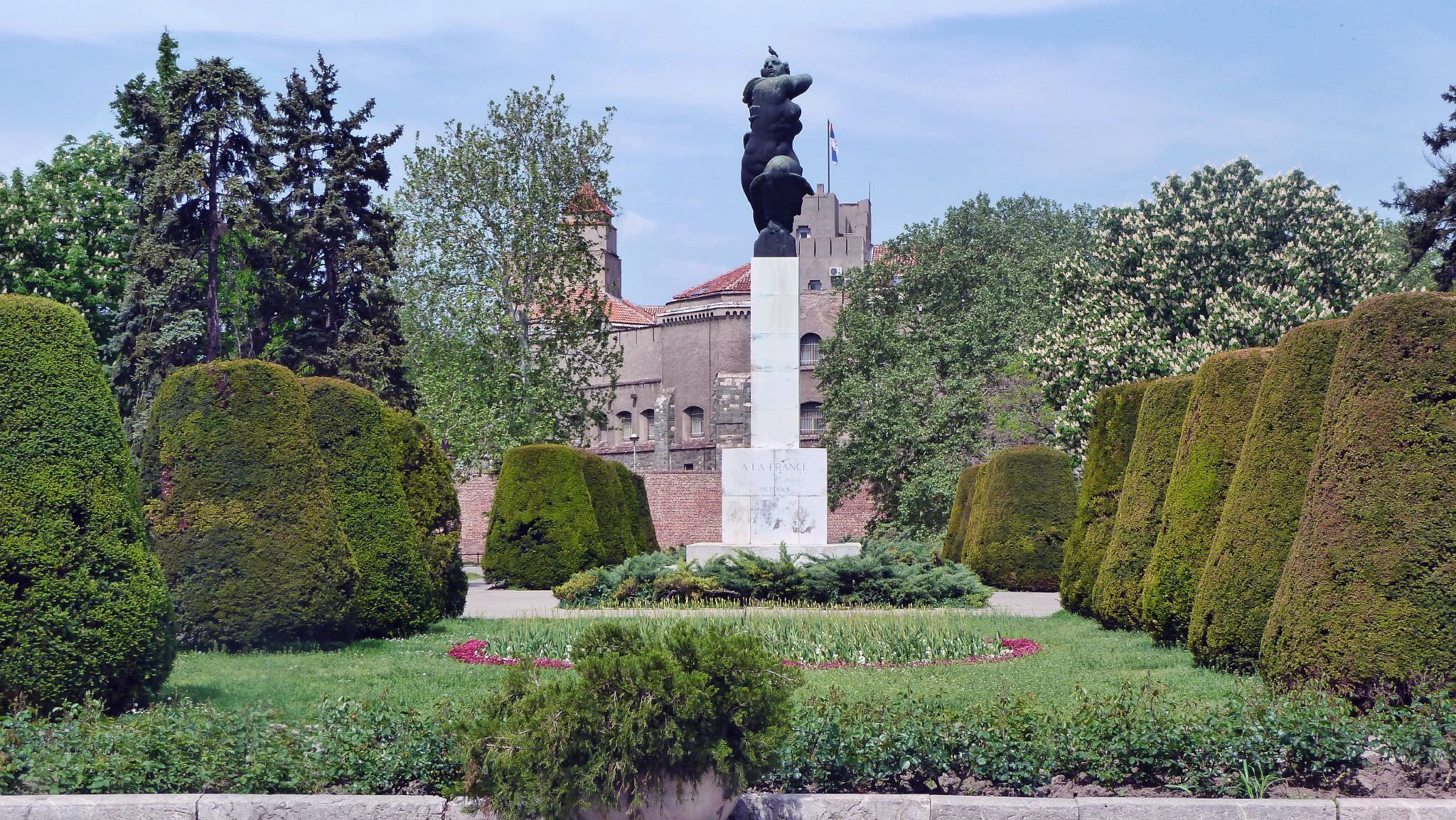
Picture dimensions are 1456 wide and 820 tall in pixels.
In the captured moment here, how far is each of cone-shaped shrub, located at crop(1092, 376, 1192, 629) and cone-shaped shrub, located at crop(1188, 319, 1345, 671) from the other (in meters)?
2.79

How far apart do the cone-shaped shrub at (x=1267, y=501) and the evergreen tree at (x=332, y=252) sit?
80.5ft

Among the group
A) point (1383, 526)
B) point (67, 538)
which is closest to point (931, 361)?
point (1383, 526)

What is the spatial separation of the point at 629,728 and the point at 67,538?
4034 mm

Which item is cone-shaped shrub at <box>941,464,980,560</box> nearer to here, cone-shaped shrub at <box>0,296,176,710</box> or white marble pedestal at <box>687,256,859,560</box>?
white marble pedestal at <box>687,256,859,560</box>

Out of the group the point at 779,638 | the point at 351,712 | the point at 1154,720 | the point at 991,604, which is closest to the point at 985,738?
the point at 1154,720

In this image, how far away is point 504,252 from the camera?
1382 inches

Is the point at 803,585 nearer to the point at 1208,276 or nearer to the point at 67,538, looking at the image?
the point at 67,538

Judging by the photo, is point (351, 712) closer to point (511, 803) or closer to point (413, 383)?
point (511, 803)

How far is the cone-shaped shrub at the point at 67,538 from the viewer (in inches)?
276

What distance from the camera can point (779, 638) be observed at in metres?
11.1

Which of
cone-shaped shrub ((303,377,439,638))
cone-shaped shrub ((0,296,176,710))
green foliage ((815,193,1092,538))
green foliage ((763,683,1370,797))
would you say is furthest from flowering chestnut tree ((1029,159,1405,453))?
cone-shaped shrub ((0,296,176,710))

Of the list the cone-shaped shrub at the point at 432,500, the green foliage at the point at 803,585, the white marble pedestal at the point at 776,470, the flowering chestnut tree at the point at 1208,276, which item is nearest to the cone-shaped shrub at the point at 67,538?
the cone-shaped shrub at the point at 432,500

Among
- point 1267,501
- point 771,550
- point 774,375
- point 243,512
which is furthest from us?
point 774,375

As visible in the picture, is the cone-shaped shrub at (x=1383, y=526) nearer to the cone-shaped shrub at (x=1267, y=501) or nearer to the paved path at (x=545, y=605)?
the cone-shaped shrub at (x=1267, y=501)
